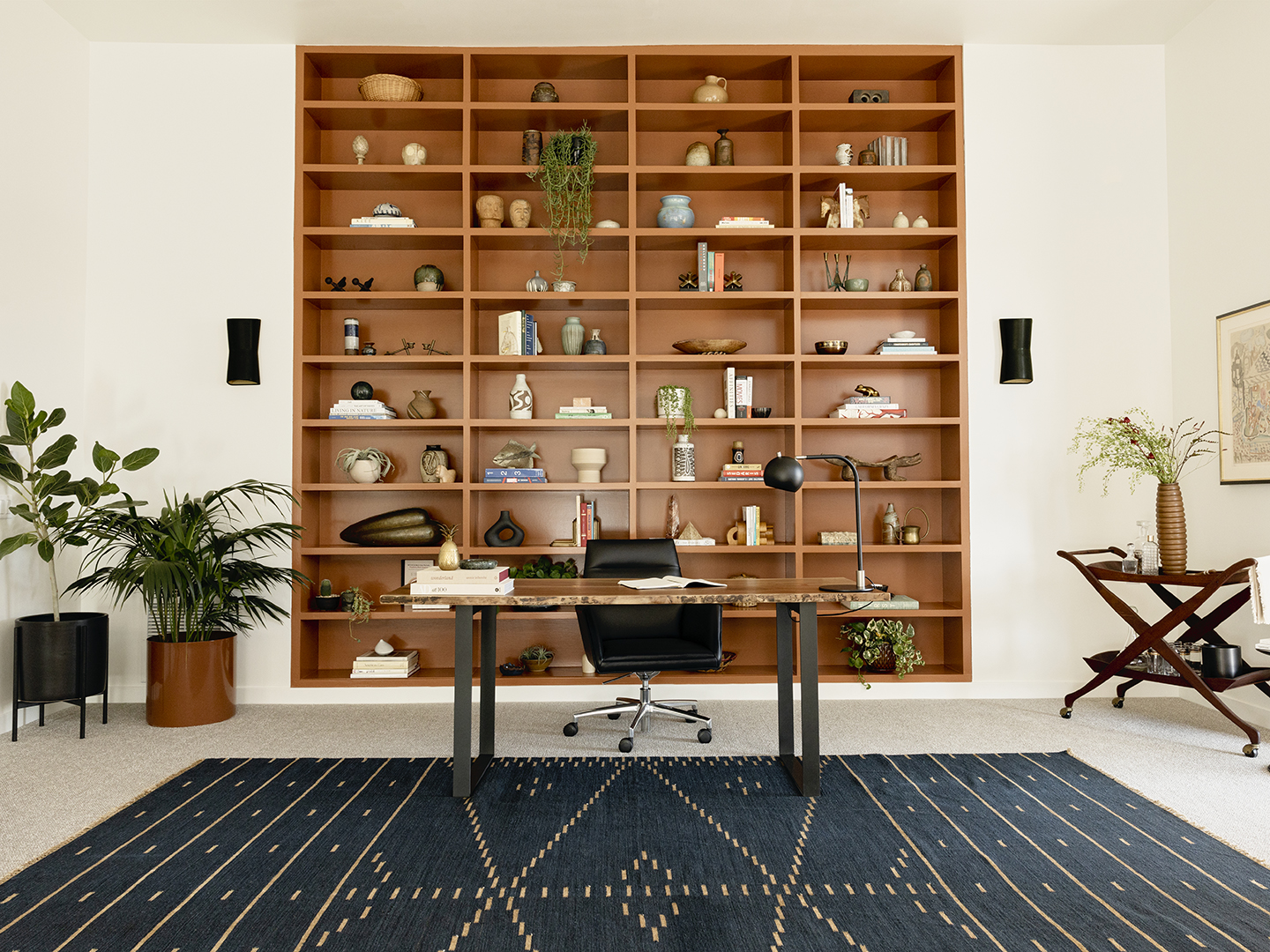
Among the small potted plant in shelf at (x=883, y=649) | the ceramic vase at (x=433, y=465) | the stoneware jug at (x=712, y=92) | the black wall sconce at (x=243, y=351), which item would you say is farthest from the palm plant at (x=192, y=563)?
the stoneware jug at (x=712, y=92)

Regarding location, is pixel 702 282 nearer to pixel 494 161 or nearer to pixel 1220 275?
pixel 494 161

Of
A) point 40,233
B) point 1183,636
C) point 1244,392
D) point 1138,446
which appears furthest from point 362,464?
point 1244,392

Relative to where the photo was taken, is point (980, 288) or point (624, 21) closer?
point (624, 21)

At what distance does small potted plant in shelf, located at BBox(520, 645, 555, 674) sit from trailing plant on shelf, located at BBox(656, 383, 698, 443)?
1.42 m

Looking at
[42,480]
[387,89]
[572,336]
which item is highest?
[387,89]

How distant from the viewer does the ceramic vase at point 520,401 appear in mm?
4402

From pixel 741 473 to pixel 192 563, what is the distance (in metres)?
2.82

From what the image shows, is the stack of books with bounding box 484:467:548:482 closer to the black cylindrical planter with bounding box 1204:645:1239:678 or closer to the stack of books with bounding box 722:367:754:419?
the stack of books with bounding box 722:367:754:419

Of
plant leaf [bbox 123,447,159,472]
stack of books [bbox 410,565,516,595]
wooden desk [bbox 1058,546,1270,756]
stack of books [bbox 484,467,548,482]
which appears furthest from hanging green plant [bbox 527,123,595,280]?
wooden desk [bbox 1058,546,1270,756]

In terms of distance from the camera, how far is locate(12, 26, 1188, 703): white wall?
4.35 metres

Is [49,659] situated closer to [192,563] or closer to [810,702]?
[192,563]

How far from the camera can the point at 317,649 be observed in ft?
14.9

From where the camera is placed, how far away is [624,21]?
417 centimetres

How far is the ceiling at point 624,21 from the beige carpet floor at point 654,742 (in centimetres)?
364
